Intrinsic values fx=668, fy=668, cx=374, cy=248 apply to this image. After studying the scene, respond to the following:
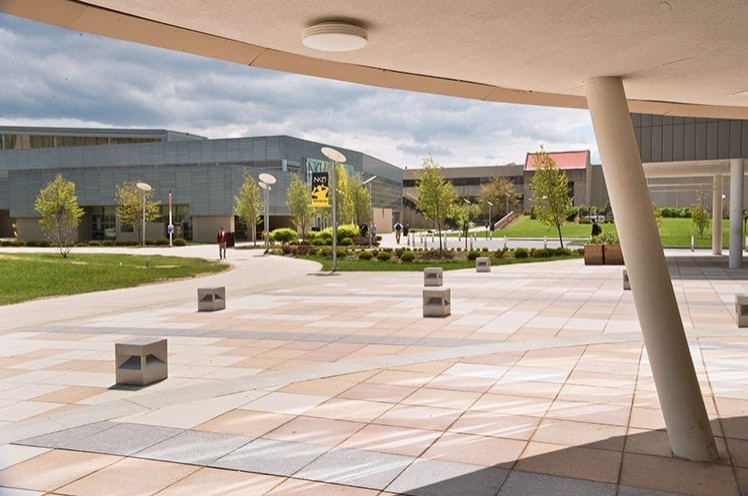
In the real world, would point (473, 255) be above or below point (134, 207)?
below

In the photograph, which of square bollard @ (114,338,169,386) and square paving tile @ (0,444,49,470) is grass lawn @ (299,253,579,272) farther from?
square paving tile @ (0,444,49,470)

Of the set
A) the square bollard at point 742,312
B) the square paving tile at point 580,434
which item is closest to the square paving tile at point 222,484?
the square paving tile at point 580,434

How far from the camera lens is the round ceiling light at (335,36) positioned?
4176mm

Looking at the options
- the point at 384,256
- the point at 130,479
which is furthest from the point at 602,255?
the point at 130,479

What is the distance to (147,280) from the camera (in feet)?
77.6

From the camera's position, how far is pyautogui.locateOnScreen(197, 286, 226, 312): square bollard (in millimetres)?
14836

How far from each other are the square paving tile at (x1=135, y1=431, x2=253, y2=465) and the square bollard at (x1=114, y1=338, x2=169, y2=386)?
2.17 meters

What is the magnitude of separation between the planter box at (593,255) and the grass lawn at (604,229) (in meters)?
18.9

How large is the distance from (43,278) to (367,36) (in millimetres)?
22752

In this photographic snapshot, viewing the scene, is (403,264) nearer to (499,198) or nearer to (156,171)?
(156,171)

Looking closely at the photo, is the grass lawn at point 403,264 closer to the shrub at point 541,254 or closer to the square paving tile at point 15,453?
the shrub at point 541,254

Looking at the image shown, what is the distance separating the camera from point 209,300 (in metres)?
14.9

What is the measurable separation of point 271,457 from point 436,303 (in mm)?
8260

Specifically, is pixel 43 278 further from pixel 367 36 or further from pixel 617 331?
pixel 367 36
